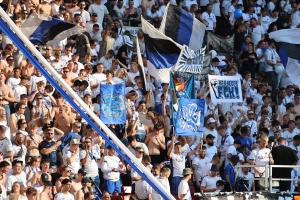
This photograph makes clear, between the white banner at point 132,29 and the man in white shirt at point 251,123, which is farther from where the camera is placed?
the white banner at point 132,29

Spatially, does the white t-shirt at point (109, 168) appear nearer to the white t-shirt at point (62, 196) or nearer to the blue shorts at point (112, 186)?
the blue shorts at point (112, 186)

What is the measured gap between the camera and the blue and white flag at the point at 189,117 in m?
19.8

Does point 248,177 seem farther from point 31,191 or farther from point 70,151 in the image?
point 31,191

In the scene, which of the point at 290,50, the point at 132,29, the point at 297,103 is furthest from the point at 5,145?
the point at 297,103

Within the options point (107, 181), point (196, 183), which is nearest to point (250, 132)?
point (196, 183)

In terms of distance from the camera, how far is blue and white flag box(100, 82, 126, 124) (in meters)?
19.7

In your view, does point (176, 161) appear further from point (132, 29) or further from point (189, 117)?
point (132, 29)

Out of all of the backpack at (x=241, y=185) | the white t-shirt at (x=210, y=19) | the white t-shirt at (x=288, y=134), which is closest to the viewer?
the backpack at (x=241, y=185)

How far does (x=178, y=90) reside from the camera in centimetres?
2036

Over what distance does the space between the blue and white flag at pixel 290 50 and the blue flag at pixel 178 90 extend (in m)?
2.26

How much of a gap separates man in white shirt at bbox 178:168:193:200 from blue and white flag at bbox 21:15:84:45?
343 cm

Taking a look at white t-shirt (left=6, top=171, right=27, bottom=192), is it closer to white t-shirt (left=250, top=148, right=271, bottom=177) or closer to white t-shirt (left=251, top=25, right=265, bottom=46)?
white t-shirt (left=250, top=148, right=271, bottom=177)

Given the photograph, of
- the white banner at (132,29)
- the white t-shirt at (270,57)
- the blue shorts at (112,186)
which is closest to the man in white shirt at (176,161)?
the blue shorts at (112,186)

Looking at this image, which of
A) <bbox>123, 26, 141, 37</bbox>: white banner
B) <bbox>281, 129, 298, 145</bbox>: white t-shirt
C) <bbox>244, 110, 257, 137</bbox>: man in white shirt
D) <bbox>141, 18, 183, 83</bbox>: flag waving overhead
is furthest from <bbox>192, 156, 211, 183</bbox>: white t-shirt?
<bbox>123, 26, 141, 37</bbox>: white banner
